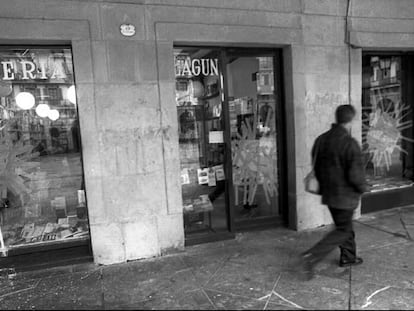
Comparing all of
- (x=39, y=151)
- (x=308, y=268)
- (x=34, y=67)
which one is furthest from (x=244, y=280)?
(x=34, y=67)

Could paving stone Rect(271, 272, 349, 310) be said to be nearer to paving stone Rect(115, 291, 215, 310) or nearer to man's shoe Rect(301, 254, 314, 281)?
man's shoe Rect(301, 254, 314, 281)

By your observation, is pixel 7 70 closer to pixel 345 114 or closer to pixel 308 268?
pixel 345 114

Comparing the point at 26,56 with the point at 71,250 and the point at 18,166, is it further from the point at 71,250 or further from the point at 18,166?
the point at 71,250

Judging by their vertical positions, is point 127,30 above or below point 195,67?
above

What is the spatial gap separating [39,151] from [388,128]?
19.1ft

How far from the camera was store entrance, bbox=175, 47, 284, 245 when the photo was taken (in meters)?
5.02

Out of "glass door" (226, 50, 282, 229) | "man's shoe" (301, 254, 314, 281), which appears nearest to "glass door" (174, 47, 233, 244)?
"glass door" (226, 50, 282, 229)

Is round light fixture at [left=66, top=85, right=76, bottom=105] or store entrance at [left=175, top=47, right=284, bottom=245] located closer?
round light fixture at [left=66, top=85, right=76, bottom=105]

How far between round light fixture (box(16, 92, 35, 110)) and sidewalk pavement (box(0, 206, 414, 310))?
6.87ft

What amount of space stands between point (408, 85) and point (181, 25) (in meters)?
4.47

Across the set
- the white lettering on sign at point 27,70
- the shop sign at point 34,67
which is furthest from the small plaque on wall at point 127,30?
the white lettering on sign at point 27,70

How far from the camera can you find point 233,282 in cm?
383

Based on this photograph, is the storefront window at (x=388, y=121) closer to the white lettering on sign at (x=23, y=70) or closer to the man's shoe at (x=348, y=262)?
the man's shoe at (x=348, y=262)

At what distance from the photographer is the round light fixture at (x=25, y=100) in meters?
4.41
